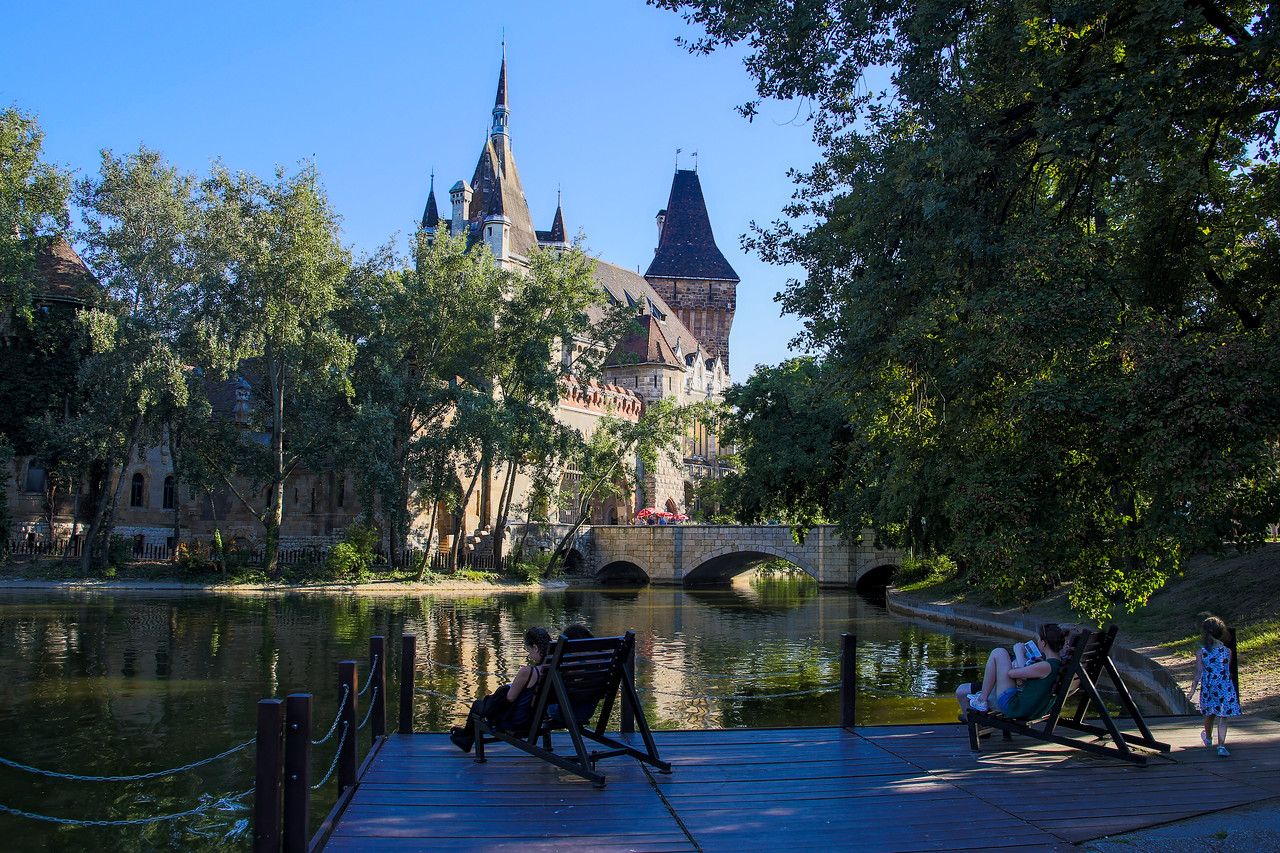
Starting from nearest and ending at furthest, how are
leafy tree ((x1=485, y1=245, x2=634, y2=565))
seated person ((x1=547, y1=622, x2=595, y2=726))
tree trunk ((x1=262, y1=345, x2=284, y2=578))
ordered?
1. seated person ((x1=547, y1=622, x2=595, y2=726))
2. tree trunk ((x1=262, y1=345, x2=284, y2=578))
3. leafy tree ((x1=485, y1=245, x2=634, y2=565))

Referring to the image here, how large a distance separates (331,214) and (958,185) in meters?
29.7

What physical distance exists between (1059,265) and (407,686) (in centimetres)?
687

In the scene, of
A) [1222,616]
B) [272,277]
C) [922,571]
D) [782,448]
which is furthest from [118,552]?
[1222,616]

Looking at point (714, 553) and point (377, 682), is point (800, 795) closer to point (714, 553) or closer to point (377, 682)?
point (377, 682)

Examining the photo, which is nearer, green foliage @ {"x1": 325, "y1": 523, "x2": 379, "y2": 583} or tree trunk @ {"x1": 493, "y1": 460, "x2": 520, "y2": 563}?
green foliage @ {"x1": 325, "y1": 523, "x2": 379, "y2": 583}

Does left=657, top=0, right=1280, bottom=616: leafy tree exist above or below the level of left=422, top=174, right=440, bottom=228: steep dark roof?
below

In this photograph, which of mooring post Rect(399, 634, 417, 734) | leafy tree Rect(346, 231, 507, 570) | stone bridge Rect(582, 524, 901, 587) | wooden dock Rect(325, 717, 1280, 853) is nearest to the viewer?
wooden dock Rect(325, 717, 1280, 853)

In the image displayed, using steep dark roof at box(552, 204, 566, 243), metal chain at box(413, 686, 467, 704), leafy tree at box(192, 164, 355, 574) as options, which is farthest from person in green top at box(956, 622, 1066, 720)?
steep dark roof at box(552, 204, 566, 243)

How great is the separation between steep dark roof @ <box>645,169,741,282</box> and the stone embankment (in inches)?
2231

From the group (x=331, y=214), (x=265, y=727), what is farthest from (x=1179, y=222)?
(x=331, y=214)

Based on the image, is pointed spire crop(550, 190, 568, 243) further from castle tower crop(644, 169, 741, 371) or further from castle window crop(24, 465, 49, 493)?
castle window crop(24, 465, 49, 493)

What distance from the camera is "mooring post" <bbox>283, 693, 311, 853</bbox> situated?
221 inches

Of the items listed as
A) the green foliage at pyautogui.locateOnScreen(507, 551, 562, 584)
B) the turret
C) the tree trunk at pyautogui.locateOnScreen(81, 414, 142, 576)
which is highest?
the turret

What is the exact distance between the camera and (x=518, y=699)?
7969 millimetres
